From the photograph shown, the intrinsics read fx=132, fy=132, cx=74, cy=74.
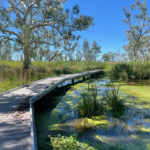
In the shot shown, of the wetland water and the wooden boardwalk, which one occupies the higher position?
the wooden boardwalk

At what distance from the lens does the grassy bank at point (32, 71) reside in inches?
225

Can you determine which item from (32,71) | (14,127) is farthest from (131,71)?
(14,127)

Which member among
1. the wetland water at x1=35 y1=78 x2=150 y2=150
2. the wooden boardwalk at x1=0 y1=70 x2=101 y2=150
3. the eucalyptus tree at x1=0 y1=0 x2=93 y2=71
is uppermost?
the eucalyptus tree at x1=0 y1=0 x2=93 y2=71

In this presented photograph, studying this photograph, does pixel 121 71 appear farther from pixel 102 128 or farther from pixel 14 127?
pixel 14 127

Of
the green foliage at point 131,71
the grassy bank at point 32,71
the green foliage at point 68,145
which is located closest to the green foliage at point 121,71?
the green foliage at point 131,71

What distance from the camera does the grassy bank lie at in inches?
225

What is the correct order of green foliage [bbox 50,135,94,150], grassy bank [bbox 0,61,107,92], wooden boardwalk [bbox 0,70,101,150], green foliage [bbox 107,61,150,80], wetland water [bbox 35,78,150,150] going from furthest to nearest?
green foliage [bbox 107,61,150,80] → grassy bank [bbox 0,61,107,92] → wetland water [bbox 35,78,150,150] → green foliage [bbox 50,135,94,150] → wooden boardwalk [bbox 0,70,101,150]

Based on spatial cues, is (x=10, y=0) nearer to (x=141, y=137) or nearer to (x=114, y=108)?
(x=114, y=108)

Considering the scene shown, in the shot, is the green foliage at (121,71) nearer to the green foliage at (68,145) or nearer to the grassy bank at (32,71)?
the grassy bank at (32,71)

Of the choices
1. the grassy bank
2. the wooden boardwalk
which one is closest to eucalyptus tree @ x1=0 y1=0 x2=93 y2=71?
the grassy bank

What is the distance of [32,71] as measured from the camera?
8.84 meters

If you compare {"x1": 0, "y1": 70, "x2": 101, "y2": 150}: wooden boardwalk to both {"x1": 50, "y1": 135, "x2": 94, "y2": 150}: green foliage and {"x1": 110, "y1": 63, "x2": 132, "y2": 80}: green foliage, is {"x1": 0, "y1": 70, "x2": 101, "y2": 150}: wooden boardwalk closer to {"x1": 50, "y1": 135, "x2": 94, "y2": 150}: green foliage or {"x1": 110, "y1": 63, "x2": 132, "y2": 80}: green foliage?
{"x1": 50, "y1": 135, "x2": 94, "y2": 150}: green foliage

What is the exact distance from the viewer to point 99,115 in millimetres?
3236

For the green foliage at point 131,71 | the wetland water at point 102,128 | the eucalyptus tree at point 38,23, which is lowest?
the wetland water at point 102,128
